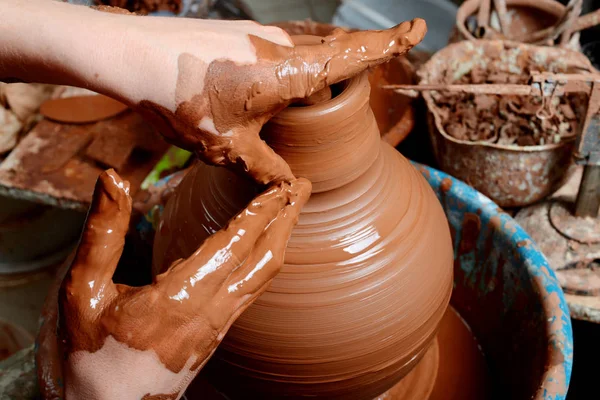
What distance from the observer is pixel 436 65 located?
2.16 meters

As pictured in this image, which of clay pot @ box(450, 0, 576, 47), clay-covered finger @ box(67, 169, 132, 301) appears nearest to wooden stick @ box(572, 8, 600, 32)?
→ clay pot @ box(450, 0, 576, 47)

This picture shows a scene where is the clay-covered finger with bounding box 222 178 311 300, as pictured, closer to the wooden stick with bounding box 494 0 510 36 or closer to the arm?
the arm

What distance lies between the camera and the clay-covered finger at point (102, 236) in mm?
832

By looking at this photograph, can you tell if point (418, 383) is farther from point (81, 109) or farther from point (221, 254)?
point (81, 109)

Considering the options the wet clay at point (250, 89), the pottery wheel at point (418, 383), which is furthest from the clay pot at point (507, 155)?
the wet clay at point (250, 89)

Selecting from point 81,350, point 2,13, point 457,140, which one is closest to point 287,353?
point 81,350

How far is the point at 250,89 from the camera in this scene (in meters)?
0.88

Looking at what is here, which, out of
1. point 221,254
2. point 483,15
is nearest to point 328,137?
point 221,254

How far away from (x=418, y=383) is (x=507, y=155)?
0.76 m

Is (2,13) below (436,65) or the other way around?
the other way around

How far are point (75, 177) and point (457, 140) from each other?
52.4 inches

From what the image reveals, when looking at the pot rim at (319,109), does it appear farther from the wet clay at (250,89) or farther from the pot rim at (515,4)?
the pot rim at (515,4)

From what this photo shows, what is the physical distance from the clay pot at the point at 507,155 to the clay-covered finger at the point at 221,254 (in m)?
1.09

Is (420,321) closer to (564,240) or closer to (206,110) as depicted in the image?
(206,110)
